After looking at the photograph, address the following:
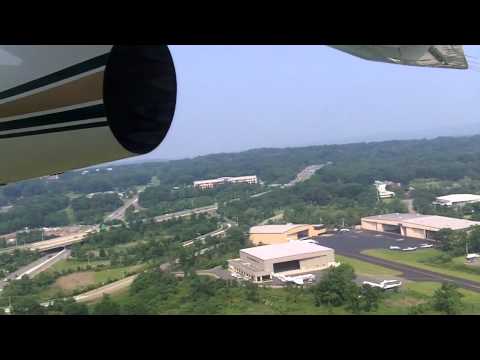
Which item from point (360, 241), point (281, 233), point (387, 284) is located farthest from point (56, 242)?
point (387, 284)

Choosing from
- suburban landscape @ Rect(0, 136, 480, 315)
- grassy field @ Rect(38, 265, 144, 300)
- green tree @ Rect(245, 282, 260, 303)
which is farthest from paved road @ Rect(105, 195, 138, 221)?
green tree @ Rect(245, 282, 260, 303)

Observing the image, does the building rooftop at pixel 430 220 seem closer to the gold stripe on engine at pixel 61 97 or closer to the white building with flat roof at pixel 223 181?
the white building with flat roof at pixel 223 181

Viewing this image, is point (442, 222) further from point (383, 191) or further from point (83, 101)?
point (83, 101)

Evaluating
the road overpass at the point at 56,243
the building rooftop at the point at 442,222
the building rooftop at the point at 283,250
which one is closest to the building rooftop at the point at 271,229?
the building rooftop at the point at 283,250

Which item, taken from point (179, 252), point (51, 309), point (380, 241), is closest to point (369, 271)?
point (380, 241)
